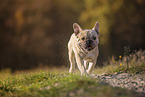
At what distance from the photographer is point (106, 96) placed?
11.1 feet

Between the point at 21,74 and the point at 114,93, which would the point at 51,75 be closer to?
the point at 21,74

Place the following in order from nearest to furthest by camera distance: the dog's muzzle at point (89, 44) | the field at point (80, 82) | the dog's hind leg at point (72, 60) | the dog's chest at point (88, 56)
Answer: the field at point (80, 82)
the dog's muzzle at point (89, 44)
the dog's chest at point (88, 56)
the dog's hind leg at point (72, 60)

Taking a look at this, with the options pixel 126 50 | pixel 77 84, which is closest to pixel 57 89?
pixel 77 84

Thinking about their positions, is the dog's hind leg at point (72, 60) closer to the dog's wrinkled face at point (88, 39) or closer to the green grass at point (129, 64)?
the dog's wrinkled face at point (88, 39)

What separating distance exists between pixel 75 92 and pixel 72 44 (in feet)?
9.36

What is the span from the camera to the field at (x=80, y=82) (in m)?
3.71

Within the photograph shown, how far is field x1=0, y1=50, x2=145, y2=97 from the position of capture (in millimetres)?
3710

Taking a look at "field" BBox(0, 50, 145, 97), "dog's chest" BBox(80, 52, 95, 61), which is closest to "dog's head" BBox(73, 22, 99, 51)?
"dog's chest" BBox(80, 52, 95, 61)

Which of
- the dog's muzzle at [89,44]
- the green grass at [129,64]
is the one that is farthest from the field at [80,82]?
the dog's muzzle at [89,44]

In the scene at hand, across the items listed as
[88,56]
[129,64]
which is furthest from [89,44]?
[129,64]

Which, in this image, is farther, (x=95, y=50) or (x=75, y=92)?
(x=95, y=50)

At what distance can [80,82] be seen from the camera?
390 centimetres

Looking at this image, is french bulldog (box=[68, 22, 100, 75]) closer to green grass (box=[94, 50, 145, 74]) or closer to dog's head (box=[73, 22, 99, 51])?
dog's head (box=[73, 22, 99, 51])

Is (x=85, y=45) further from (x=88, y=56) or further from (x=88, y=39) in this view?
(x=88, y=56)
